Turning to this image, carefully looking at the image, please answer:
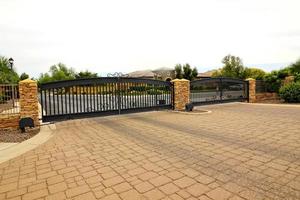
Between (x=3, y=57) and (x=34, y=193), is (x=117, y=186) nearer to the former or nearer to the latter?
(x=34, y=193)

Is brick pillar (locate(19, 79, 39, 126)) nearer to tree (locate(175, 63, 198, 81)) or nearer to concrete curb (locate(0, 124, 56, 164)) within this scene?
concrete curb (locate(0, 124, 56, 164))

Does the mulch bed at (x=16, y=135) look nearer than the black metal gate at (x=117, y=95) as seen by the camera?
Yes

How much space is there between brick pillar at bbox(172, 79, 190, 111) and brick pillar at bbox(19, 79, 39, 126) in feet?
24.9

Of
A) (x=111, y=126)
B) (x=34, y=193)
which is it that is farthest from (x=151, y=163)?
(x=111, y=126)

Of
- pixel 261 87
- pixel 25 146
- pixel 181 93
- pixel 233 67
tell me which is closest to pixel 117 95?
pixel 181 93

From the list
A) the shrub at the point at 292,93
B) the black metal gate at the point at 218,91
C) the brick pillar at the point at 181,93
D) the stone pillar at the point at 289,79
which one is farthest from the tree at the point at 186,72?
the brick pillar at the point at 181,93

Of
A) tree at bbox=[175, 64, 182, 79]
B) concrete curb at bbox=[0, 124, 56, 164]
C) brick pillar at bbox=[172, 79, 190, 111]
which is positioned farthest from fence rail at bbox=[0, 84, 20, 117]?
tree at bbox=[175, 64, 182, 79]

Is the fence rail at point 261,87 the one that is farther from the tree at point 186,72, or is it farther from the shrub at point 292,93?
the tree at point 186,72

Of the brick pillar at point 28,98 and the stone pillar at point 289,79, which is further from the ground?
the stone pillar at point 289,79

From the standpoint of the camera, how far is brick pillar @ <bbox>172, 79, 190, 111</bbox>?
12.9 m

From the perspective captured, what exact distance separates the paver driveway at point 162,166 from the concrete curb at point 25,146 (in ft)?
1.06

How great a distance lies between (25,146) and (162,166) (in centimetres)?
446

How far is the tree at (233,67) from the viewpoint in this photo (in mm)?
38594

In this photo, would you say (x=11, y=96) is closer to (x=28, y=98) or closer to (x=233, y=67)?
(x=28, y=98)
